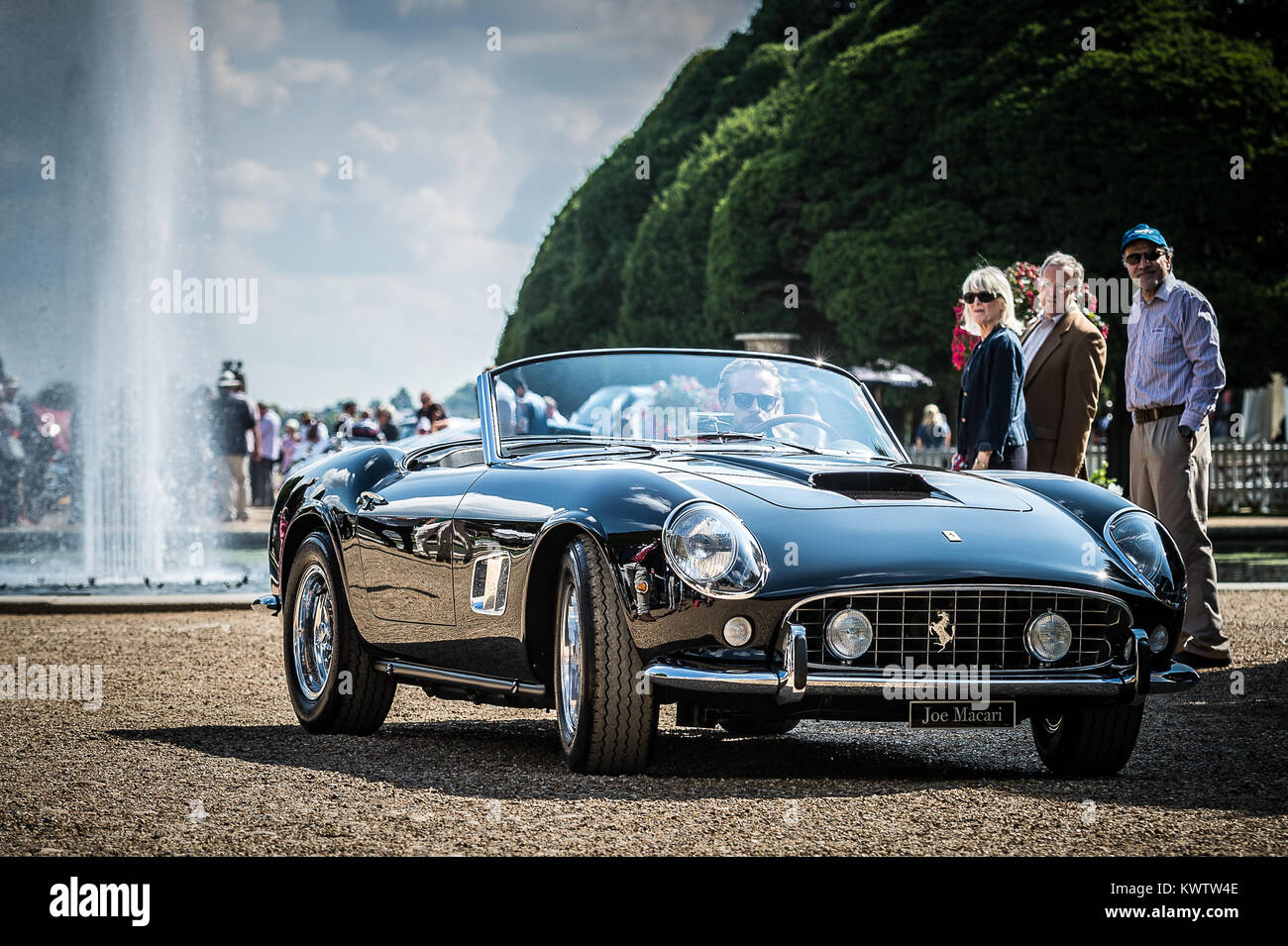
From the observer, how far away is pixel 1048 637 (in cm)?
599

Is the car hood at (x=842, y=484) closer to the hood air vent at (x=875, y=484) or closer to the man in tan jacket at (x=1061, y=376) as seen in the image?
the hood air vent at (x=875, y=484)

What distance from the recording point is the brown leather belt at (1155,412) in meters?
9.66

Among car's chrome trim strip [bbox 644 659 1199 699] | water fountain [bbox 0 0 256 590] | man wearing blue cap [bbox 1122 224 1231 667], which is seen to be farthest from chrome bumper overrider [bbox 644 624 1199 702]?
water fountain [bbox 0 0 256 590]

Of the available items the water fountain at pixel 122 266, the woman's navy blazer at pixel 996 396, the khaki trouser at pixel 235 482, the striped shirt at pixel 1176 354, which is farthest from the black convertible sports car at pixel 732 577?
the khaki trouser at pixel 235 482

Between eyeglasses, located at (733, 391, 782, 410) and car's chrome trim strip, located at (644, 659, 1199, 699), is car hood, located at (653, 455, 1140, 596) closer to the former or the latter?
car's chrome trim strip, located at (644, 659, 1199, 699)

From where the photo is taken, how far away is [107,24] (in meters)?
20.1

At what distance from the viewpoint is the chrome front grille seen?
19.0 feet

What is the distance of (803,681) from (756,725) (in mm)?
908

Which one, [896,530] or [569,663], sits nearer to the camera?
[896,530]

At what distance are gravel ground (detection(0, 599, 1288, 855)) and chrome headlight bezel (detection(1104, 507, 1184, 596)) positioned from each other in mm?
644

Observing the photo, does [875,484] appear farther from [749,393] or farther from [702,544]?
[749,393]

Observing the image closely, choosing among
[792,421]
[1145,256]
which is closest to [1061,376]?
Answer: [1145,256]

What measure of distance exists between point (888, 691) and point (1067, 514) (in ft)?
3.41
